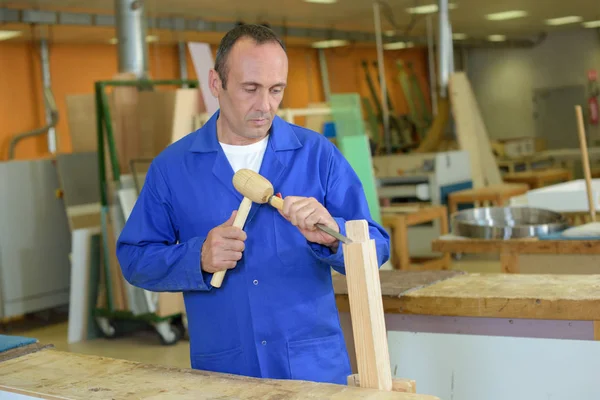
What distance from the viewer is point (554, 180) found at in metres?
10.7

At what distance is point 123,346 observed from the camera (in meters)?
6.12

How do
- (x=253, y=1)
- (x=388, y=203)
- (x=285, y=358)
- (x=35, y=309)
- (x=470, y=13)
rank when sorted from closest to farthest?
(x=285, y=358), (x=35, y=309), (x=388, y=203), (x=253, y=1), (x=470, y=13)

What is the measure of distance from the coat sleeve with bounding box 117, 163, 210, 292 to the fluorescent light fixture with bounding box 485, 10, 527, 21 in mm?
11978

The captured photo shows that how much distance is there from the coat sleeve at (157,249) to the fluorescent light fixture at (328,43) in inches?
487

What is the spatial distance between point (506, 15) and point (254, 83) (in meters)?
12.5

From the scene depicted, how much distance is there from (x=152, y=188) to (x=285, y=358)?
0.57 m

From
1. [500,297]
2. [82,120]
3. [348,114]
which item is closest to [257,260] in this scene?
[500,297]

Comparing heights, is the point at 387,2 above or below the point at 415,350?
above

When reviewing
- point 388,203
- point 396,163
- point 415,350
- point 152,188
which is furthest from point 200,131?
point 396,163

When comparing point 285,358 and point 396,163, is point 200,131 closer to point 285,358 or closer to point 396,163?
point 285,358

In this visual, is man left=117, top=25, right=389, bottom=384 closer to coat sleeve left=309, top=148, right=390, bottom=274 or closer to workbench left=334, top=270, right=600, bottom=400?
coat sleeve left=309, top=148, right=390, bottom=274

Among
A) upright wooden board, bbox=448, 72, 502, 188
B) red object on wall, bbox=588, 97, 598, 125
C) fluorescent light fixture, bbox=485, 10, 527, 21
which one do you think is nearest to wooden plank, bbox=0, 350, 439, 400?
upright wooden board, bbox=448, 72, 502, 188

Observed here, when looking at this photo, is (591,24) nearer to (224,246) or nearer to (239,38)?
(239,38)

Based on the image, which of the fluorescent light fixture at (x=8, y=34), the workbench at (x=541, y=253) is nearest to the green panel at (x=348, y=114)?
the workbench at (x=541, y=253)
